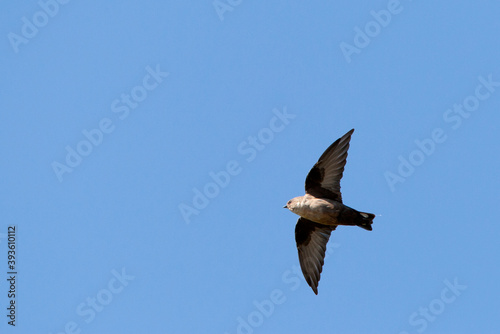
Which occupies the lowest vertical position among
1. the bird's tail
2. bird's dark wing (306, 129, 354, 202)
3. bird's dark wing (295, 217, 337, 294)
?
the bird's tail

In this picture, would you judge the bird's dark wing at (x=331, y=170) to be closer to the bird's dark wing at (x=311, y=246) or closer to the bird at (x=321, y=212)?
the bird at (x=321, y=212)

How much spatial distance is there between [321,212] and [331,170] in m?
1.12

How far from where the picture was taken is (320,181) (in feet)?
57.2

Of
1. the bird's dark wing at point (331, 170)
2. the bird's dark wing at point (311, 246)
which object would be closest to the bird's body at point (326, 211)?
the bird's dark wing at point (331, 170)

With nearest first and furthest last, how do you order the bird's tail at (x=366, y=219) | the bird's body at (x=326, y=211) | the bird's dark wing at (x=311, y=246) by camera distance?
the bird's tail at (x=366, y=219)
the bird's body at (x=326, y=211)
the bird's dark wing at (x=311, y=246)

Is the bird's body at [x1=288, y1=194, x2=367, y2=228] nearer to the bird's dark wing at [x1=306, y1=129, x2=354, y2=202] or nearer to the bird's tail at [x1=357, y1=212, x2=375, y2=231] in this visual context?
the bird's tail at [x1=357, y1=212, x2=375, y2=231]

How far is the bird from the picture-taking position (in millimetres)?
16797

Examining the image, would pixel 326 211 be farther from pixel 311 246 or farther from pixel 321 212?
pixel 311 246

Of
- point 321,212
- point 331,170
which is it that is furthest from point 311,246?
point 331,170

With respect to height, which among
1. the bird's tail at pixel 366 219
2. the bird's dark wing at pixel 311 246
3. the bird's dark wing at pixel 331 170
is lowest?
the bird's tail at pixel 366 219

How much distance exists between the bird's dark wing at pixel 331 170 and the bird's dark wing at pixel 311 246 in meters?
1.12

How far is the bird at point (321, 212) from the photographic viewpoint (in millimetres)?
16797

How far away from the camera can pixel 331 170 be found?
57.1ft

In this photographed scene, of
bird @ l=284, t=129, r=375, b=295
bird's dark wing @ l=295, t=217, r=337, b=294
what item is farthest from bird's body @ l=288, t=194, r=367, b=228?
bird's dark wing @ l=295, t=217, r=337, b=294
